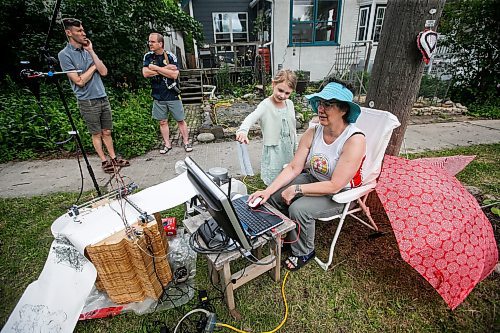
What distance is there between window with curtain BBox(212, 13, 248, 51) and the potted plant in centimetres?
441

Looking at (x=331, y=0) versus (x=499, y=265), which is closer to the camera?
(x=499, y=265)

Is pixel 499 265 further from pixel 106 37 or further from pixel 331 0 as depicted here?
pixel 331 0

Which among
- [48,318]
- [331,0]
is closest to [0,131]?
[48,318]

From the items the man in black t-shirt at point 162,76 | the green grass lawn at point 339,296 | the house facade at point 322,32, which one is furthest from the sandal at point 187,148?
the house facade at point 322,32

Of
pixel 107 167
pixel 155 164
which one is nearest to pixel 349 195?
pixel 155 164

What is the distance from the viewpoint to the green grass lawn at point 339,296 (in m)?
1.67

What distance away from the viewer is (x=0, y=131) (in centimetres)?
409

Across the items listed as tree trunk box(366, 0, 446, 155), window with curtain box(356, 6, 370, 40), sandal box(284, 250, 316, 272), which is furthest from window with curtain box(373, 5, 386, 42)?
sandal box(284, 250, 316, 272)

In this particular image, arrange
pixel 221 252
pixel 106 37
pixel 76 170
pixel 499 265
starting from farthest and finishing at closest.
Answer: pixel 106 37 < pixel 76 170 < pixel 499 265 < pixel 221 252

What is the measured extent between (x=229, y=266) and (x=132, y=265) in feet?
2.10

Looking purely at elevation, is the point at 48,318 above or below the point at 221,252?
below

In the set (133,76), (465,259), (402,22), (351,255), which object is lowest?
(351,255)

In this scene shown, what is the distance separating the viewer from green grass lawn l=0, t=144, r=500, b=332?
1673 mm

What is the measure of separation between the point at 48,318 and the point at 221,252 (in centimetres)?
118
